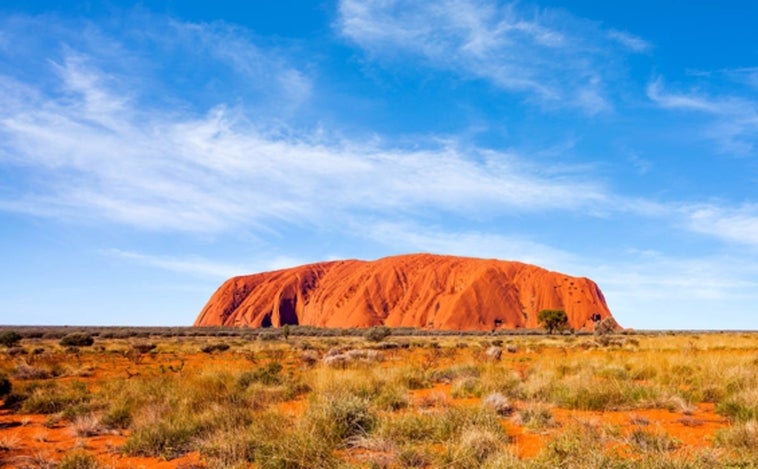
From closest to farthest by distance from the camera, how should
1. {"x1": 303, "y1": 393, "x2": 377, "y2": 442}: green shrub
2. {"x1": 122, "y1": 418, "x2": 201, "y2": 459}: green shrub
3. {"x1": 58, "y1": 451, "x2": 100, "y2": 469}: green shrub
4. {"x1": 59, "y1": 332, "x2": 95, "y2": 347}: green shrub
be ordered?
{"x1": 58, "y1": 451, "x2": 100, "y2": 469}: green shrub < {"x1": 303, "y1": 393, "x2": 377, "y2": 442}: green shrub < {"x1": 122, "y1": 418, "x2": 201, "y2": 459}: green shrub < {"x1": 59, "y1": 332, "x2": 95, "y2": 347}: green shrub

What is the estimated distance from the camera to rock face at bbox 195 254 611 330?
326ft

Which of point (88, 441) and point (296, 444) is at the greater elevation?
point (296, 444)

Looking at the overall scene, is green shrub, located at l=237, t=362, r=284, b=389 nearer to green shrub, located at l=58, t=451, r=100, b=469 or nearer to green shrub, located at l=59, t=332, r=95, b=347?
green shrub, located at l=58, t=451, r=100, b=469

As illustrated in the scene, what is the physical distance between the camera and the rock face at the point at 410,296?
99375 mm

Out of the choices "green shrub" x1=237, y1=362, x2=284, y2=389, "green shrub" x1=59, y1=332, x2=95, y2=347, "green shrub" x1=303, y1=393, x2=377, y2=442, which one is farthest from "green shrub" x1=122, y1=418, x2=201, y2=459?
"green shrub" x1=59, y1=332, x2=95, y2=347

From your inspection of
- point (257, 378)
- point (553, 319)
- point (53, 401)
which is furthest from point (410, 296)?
point (53, 401)

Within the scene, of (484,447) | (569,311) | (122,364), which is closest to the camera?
(484,447)

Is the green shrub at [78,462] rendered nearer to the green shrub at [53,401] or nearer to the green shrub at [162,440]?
the green shrub at [162,440]

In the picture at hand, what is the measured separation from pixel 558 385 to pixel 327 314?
10508cm

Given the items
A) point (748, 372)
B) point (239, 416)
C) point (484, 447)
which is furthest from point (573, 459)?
point (748, 372)

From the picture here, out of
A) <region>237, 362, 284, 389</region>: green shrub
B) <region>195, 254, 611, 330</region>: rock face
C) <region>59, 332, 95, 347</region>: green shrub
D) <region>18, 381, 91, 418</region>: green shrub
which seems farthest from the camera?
<region>195, 254, 611, 330</region>: rock face

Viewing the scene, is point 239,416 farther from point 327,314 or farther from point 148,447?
point 327,314

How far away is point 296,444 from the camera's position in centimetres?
532

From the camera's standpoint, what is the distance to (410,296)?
110938 mm
